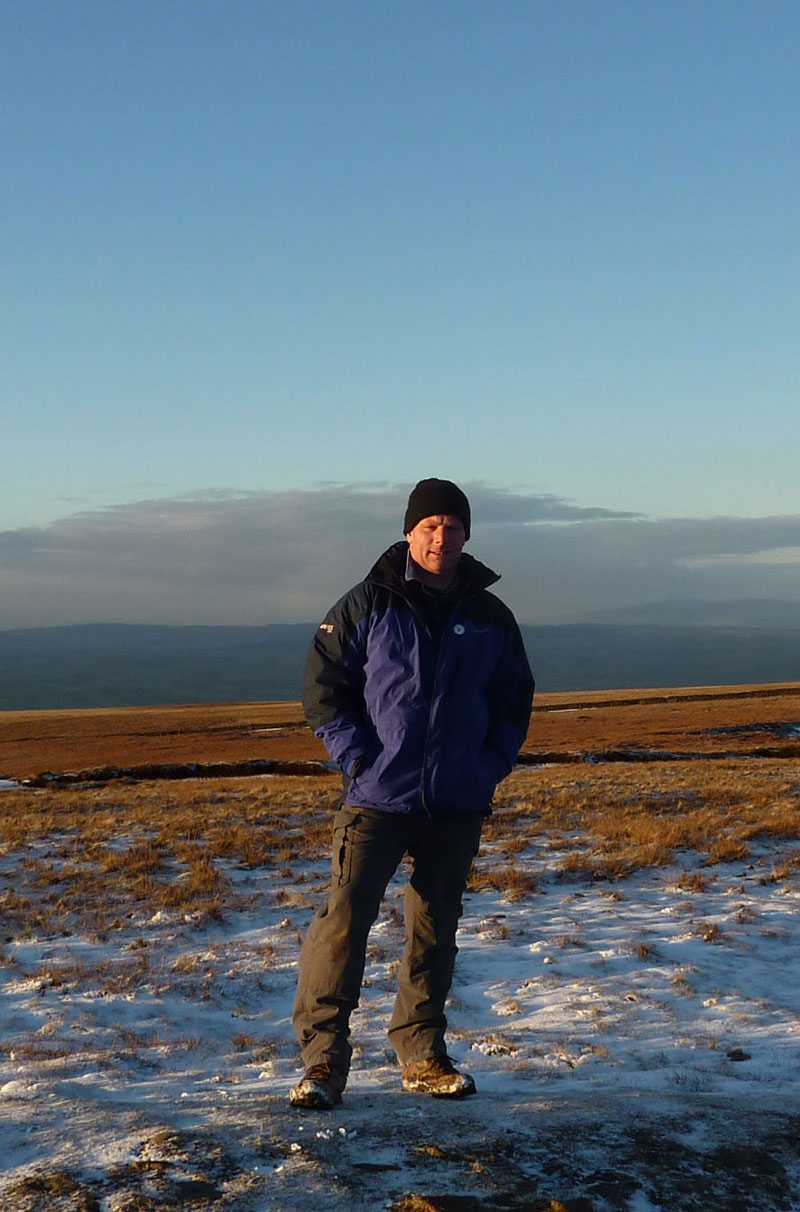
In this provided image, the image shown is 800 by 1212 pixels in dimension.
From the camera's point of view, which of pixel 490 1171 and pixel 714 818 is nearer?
pixel 490 1171

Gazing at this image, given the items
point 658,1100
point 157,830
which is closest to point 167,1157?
point 658,1100

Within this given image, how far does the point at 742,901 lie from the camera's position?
984 centimetres

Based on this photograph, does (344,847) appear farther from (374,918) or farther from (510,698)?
(510,698)

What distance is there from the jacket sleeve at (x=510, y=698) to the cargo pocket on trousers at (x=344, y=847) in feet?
2.61

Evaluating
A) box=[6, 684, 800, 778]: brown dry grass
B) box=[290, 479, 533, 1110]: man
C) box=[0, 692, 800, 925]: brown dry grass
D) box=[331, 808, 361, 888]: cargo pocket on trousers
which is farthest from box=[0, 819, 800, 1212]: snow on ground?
box=[6, 684, 800, 778]: brown dry grass

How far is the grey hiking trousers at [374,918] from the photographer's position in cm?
469

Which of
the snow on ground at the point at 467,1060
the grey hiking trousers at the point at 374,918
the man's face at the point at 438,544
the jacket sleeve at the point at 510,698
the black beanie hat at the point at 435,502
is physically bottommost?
the snow on ground at the point at 467,1060

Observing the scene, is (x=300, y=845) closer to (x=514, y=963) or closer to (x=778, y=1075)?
(x=514, y=963)

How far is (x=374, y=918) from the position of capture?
469 cm

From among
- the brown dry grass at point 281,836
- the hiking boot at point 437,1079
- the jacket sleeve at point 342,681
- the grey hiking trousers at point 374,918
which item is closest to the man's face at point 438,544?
the jacket sleeve at point 342,681

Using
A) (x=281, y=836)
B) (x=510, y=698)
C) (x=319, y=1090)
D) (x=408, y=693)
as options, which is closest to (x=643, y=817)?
(x=281, y=836)

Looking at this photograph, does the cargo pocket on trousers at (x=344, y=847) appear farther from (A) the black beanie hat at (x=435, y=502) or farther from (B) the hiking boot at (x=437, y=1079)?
(A) the black beanie hat at (x=435, y=502)

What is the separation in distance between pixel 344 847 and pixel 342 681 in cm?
83

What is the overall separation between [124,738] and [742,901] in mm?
51031
